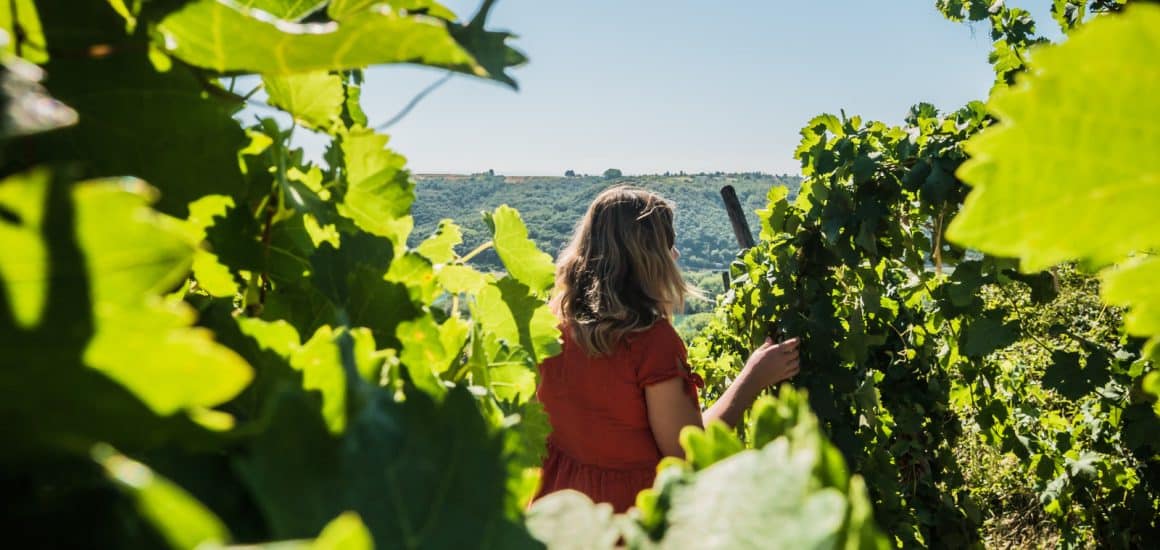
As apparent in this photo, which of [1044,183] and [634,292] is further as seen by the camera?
[634,292]

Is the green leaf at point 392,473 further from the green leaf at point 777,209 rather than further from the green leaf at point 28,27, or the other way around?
the green leaf at point 777,209

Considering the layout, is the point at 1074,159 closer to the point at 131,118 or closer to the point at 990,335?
the point at 131,118

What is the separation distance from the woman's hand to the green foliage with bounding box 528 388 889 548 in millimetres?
3242

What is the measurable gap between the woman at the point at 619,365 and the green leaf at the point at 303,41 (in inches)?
107

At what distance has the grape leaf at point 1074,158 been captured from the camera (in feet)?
1.12

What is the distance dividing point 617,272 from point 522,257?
1.97 meters

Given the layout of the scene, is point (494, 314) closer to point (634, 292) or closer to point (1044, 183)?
point (1044, 183)

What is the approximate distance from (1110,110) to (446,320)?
0.81 metres

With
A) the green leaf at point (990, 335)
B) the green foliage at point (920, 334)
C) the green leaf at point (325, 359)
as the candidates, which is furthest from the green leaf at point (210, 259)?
the green leaf at point (990, 335)

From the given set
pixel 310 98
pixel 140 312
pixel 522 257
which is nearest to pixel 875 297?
pixel 522 257

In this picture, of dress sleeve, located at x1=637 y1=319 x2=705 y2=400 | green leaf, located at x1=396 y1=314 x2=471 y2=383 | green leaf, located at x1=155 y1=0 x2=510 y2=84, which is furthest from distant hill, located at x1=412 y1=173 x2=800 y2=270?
Answer: green leaf, located at x1=155 y1=0 x2=510 y2=84

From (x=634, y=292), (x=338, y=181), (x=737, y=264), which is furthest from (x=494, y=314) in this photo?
(x=737, y=264)

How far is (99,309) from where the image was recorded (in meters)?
0.31

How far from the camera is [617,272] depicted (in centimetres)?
338
